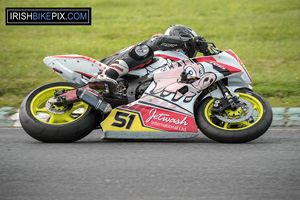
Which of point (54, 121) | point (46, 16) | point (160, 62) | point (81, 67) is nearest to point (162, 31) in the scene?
point (46, 16)

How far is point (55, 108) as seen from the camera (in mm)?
5895

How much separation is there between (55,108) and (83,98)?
1.37ft

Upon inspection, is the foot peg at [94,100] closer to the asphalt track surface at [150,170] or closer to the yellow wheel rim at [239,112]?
the asphalt track surface at [150,170]

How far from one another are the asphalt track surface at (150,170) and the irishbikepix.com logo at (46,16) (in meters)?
8.89

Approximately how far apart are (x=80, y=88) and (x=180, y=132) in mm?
1271

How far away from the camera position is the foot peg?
569 cm

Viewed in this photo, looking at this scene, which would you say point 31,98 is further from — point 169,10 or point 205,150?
point 169,10

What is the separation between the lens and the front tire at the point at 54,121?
5715mm

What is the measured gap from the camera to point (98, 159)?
16.8ft

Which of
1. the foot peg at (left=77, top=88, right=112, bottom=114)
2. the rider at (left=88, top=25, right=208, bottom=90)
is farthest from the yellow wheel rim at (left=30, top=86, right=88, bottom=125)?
the rider at (left=88, top=25, right=208, bottom=90)

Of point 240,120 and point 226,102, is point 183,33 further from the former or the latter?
point 240,120

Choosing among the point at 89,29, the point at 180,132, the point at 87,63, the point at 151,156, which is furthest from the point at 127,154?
the point at 89,29

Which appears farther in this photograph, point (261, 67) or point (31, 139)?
point (261, 67)

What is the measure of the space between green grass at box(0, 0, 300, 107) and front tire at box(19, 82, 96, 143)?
2.68 meters
